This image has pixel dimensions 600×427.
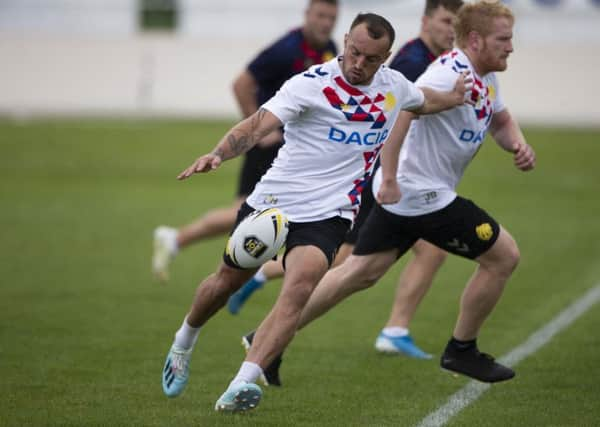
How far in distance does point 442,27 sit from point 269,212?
249cm

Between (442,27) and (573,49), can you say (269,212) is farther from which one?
(573,49)

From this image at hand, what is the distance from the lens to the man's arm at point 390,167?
20.5 feet

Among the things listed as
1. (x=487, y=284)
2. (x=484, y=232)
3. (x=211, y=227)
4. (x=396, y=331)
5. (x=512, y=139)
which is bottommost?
(x=211, y=227)

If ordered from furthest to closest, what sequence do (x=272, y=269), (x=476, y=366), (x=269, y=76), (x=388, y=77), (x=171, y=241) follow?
(x=171, y=241) < (x=269, y=76) < (x=272, y=269) < (x=476, y=366) < (x=388, y=77)

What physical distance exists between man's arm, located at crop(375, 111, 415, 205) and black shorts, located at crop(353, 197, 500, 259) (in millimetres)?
298

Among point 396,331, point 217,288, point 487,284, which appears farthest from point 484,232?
point 217,288

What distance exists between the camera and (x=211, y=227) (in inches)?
399

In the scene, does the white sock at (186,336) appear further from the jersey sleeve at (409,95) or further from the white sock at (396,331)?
the white sock at (396,331)

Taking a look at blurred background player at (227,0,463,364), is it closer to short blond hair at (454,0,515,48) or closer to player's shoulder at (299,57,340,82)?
short blond hair at (454,0,515,48)

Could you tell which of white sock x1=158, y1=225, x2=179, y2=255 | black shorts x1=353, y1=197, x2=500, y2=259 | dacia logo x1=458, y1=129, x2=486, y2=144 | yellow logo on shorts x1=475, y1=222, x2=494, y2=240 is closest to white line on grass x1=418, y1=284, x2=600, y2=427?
black shorts x1=353, y1=197, x2=500, y2=259

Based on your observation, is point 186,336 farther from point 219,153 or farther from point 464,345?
point 464,345

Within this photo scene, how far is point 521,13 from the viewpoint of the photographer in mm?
30875

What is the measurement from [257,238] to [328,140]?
2.22 ft

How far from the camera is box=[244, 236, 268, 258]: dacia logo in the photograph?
18.4 ft
